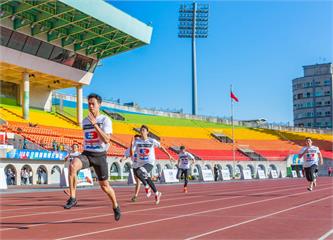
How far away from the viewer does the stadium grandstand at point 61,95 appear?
1672 inches

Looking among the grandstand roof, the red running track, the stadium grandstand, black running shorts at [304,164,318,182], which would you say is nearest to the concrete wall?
the stadium grandstand

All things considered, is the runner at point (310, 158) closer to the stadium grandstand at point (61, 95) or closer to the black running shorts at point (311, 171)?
the black running shorts at point (311, 171)

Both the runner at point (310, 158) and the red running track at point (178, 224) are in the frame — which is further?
the runner at point (310, 158)

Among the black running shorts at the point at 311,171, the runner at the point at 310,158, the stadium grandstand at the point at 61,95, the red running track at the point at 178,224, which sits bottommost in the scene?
the red running track at the point at 178,224

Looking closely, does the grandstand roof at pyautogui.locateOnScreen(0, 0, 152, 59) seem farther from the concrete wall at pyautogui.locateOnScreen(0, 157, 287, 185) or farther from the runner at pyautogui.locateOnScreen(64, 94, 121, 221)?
the runner at pyautogui.locateOnScreen(64, 94, 121, 221)

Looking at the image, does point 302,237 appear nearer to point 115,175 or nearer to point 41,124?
point 115,175

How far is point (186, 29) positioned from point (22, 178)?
219ft

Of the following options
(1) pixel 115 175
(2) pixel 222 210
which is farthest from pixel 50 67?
(2) pixel 222 210

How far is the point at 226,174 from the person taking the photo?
4791 cm

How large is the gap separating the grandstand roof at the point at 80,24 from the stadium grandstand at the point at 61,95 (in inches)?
3.3

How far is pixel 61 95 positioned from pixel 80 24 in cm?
2025

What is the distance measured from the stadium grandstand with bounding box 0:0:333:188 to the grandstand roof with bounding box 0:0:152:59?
0.08m

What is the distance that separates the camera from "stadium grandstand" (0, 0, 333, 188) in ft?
139

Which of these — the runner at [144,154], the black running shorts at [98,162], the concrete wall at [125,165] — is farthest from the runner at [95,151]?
the concrete wall at [125,165]
